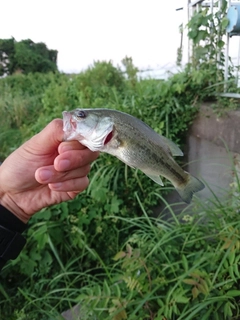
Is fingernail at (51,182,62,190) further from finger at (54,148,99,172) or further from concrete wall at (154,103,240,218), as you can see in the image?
concrete wall at (154,103,240,218)

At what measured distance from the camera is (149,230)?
2.88 metres

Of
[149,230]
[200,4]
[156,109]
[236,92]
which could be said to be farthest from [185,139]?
[200,4]

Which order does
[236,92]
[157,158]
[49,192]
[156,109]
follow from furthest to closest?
[156,109] → [236,92] → [49,192] → [157,158]

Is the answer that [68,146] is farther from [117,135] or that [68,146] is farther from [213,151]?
[213,151]

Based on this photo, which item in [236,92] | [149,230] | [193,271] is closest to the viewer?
[193,271]

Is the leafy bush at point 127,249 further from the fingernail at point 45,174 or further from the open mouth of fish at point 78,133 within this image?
the open mouth of fish at point 78,133

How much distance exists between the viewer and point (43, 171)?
4.50ft

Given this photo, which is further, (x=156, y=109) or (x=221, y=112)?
(x=156, y=109)

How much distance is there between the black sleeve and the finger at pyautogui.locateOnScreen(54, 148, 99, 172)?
0.57 meters

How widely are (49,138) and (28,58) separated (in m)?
10.3

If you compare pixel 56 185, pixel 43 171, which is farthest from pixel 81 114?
pixel 56 185

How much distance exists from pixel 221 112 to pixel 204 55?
2.38ft

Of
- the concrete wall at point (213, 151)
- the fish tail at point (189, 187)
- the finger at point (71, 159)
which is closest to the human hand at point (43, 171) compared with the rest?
the finger at point (71, 159)

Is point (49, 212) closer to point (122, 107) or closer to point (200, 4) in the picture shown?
point (122, 107)
